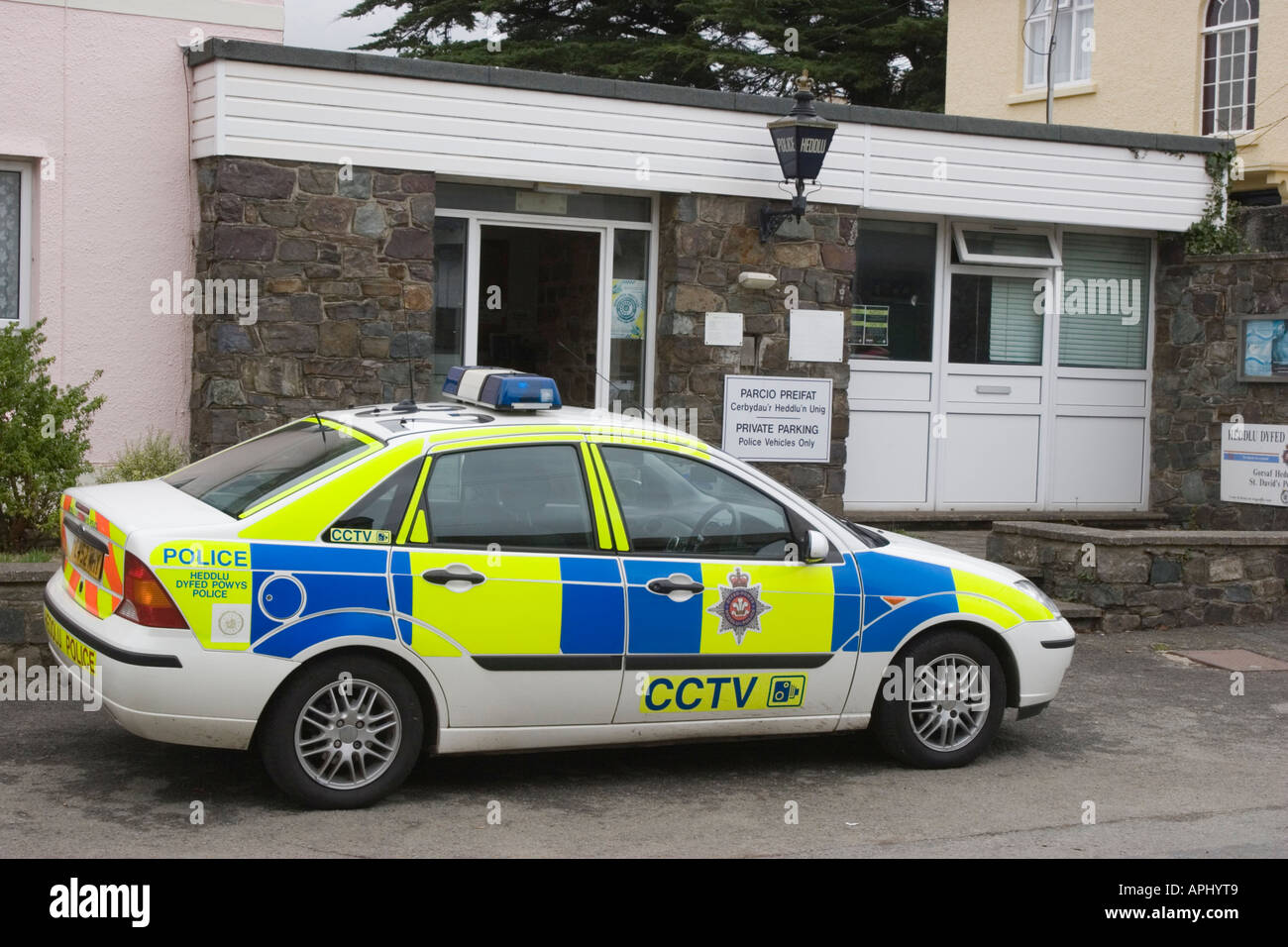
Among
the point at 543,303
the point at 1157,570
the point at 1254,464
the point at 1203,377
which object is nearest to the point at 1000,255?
the point at 1203,377

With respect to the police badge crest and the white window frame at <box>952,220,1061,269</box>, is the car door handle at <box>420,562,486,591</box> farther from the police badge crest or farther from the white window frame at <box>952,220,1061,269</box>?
the white window frame at <box>952,220,1061,269</box>

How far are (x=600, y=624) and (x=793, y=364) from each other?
21.2 ft

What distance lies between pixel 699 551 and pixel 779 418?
5.95 m

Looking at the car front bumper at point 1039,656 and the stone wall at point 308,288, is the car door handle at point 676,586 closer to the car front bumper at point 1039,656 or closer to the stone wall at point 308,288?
the car front bumper at point 1039,656

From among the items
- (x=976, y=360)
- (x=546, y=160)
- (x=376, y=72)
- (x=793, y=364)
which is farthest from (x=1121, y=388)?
(x=376, y=72)

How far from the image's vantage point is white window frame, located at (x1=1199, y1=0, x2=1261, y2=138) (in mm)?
21250

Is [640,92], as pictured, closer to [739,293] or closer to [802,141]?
[802,141]

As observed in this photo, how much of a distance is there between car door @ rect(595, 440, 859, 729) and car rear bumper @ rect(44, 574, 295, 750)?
1.51 metres

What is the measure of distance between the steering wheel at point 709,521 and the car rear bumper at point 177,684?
1805mm

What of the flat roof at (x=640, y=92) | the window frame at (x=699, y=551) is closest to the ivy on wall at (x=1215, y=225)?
the flat roof at (x=640, y=92)

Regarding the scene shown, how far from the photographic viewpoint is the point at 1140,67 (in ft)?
73.6

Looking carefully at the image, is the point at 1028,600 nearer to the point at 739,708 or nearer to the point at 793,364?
the point at 739,708

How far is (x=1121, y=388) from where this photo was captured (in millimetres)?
14477

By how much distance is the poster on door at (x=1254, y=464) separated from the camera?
1291cm
